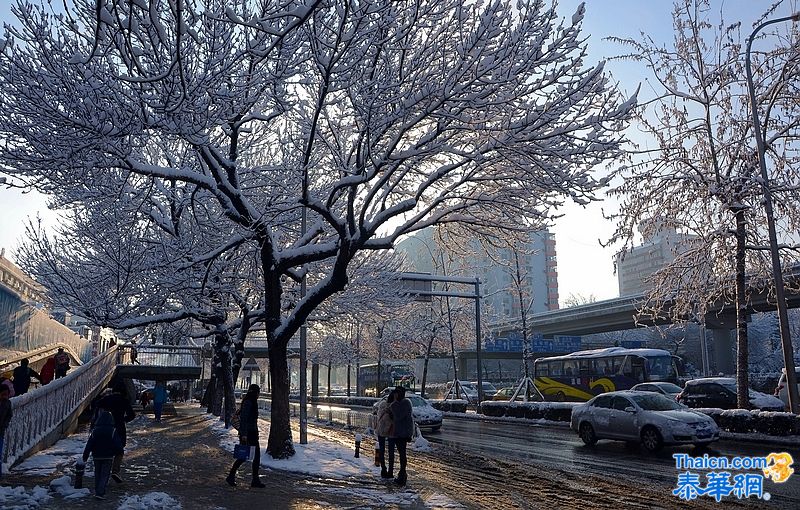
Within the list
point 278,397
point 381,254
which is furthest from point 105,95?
point 381,254

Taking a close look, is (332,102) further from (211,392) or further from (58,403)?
(211,392)

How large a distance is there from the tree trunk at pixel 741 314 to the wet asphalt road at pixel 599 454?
11.5 ft

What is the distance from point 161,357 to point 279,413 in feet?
90.5

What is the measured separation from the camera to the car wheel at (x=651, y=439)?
15711 mm

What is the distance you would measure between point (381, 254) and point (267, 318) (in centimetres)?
1024

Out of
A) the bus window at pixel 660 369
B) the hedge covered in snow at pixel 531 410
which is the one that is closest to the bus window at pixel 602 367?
Result: the bus window at pixel 660 369

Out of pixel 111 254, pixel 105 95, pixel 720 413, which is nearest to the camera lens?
pixel 105 95

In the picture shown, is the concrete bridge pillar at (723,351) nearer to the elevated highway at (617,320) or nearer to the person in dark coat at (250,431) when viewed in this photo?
the elevated highway at (617,320)

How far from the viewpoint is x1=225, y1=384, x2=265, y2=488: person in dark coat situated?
10805 millimetres

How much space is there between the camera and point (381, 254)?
24.8 m

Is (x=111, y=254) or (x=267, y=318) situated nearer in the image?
(x=267, y=318)

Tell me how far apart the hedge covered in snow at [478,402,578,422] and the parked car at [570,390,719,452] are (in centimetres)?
819

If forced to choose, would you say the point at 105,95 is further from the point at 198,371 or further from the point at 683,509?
the point at 198,371

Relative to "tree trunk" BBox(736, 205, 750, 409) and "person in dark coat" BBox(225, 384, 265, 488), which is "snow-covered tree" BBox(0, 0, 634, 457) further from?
"tree trunk" BBox(736, 205, 750, 409)
